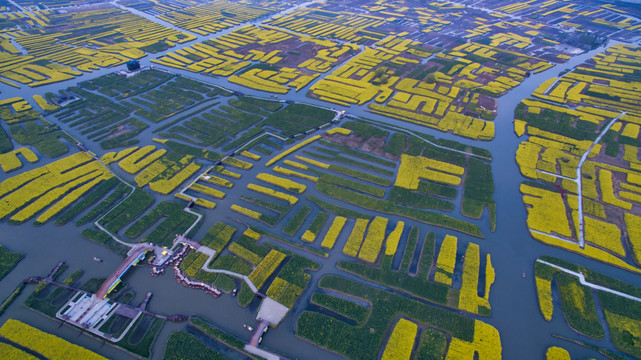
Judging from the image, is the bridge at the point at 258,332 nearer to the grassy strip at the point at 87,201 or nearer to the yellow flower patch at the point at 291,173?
the yellow flower patch at the point at 291,173

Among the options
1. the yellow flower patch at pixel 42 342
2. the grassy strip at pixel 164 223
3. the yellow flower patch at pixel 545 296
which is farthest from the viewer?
the grassy strip at pixel 164 223

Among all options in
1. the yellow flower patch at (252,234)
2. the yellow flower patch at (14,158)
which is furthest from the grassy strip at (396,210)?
the yellow flower patch at (14,158)

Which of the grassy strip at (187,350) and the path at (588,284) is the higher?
the path at (588,284)

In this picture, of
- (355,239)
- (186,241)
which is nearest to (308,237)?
(355,239)

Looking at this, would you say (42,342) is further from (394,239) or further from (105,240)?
(394,239)

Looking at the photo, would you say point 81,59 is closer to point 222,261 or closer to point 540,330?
point 222,261

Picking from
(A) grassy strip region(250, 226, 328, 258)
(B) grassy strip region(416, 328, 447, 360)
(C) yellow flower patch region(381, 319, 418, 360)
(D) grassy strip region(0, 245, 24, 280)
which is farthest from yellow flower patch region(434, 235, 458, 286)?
(D) grassy strip region(0, 245, 24, 280)
